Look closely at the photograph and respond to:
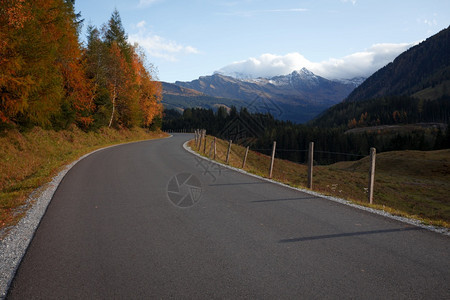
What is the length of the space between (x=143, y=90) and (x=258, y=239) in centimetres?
A: 5045

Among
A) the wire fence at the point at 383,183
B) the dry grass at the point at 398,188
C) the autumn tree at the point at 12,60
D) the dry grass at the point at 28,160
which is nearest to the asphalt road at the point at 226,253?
the dry grass at the point at 28,160

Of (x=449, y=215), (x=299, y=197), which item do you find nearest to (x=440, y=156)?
(x=449, y=215)

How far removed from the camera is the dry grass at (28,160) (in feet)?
25.8

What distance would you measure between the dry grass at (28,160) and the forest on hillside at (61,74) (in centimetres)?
107

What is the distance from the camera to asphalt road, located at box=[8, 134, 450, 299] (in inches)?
134

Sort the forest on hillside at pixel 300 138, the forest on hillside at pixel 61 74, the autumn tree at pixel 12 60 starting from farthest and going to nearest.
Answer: the forest on hillside at pixel 300 138 < the forest on hillside at pixel 61 74 < the autumn tree at pixel 12 60

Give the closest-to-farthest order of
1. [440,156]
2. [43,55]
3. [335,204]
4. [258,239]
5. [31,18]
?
[258,239] → [335,204] → [31,18] → [43,55] → [440,156]

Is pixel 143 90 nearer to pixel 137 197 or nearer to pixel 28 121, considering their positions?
pixel 28 121

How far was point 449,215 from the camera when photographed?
17.5 metres

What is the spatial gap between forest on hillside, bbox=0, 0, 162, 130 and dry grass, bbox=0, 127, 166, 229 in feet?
3.50

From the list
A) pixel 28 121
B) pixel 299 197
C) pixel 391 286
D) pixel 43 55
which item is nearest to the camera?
pixel 391 286

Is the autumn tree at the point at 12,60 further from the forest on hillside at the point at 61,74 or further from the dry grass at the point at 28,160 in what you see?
the dry grass at the point at 28,160

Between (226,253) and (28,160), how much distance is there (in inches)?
662

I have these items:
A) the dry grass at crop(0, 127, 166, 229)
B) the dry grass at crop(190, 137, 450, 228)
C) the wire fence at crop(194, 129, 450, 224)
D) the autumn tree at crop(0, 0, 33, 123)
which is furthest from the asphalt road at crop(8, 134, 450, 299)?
the autumn tree at crop(0, 0, 33, 123)
